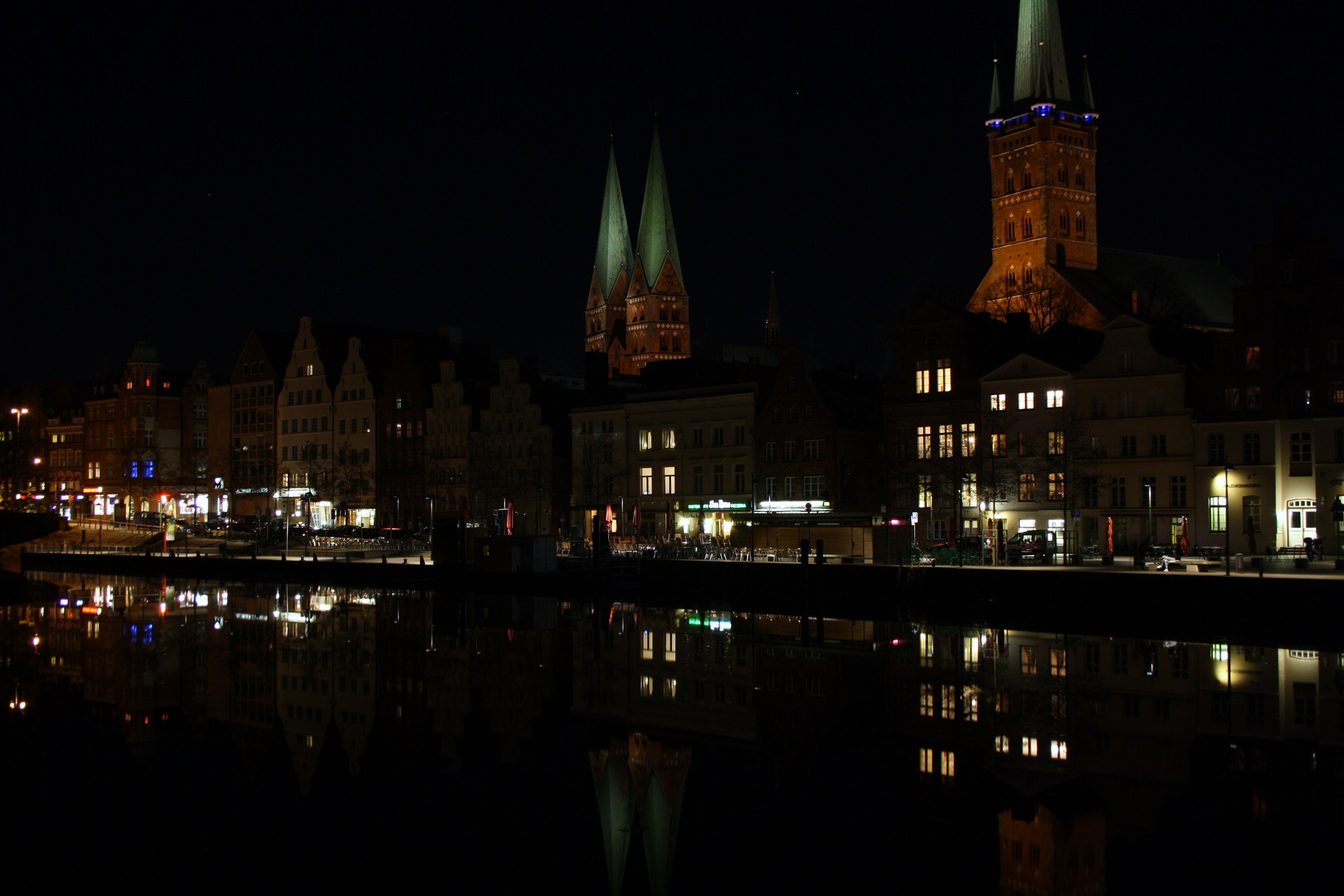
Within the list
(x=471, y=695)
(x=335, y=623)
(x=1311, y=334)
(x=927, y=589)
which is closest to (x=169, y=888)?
(x=471, y=695)

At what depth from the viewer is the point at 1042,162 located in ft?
447

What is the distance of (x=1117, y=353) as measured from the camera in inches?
2586

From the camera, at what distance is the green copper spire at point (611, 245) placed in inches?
6934

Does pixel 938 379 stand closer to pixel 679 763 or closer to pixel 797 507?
pixel 797 507

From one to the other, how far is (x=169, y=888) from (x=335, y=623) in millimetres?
34328

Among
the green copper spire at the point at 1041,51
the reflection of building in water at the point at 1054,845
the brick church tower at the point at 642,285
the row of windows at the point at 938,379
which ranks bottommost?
the reflection of building in water at the point at 1054,845

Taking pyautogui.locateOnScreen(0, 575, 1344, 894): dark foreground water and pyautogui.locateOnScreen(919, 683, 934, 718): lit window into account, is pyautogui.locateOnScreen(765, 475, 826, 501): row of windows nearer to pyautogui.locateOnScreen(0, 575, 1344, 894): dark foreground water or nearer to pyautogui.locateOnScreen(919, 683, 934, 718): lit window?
pyautogui.locateOnScreen(0, 575, 1344, 894): dark foreground water

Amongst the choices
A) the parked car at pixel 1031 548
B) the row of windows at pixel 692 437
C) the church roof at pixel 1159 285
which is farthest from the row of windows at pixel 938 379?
the church roof at pixel 1159 285

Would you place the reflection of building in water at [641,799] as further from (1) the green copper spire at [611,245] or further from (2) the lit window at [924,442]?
(1) the green copper spire at [611,245]

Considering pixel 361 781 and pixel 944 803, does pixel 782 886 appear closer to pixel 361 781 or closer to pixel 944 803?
pixel 944 803

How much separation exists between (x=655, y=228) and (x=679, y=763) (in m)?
150

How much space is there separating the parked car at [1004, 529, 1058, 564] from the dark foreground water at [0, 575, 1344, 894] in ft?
43.3

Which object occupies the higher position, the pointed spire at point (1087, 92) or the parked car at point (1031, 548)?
the pointed spire at point (1087, 92)

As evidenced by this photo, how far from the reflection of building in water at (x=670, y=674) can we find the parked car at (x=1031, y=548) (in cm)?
1352
